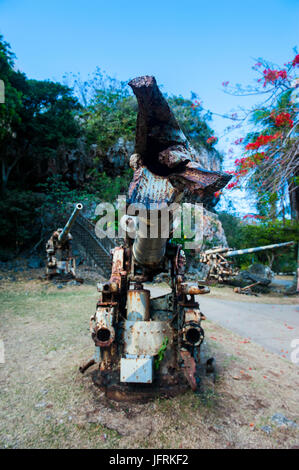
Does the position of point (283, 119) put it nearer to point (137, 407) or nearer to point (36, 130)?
point (137, 407)

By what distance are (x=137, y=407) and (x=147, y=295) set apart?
102 centimetres

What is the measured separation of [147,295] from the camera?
2.81 meters

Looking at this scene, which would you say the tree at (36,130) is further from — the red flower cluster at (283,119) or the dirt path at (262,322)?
the red flower cluster at (283,119)

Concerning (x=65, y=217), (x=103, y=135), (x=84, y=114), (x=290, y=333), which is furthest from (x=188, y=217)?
(x=84, y=114)

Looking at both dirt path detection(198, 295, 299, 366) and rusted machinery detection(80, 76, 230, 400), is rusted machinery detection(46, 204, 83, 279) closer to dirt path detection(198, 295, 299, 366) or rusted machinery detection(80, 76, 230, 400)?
dirt path detection(198, 295, 299, 366)

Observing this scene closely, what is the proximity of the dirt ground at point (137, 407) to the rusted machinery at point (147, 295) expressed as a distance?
0.67 ft

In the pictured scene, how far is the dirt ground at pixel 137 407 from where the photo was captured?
1878 millimetres

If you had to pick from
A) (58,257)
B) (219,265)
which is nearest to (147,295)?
(58,257)

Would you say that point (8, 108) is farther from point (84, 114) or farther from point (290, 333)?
point (290, 333)

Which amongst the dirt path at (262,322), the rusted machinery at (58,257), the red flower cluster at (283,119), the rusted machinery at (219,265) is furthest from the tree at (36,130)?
the red flower cluster at (283,119)

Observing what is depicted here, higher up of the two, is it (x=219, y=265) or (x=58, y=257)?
(x=58, y=257)

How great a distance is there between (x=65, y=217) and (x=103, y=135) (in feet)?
21.3

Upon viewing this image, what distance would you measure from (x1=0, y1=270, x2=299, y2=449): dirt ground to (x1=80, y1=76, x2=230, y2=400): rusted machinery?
204mm
